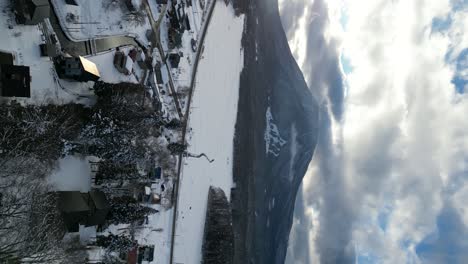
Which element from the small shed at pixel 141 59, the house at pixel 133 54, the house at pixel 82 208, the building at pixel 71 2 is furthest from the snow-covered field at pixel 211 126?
the building at pixel 71 2

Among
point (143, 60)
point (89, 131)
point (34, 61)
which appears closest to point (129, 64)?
point (143, 60)

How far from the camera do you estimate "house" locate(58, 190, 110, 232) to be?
3819 cm

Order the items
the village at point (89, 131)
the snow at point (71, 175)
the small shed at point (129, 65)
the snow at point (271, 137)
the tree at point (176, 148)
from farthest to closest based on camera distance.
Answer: the snow at point (271, 137), the tree at point (176, 148), the small shed at point (129, 65), the snow at point (71, 175), the village at point (89, 131)

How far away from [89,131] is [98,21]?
49.2 ft

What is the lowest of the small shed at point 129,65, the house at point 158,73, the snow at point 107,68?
the snow at point 107,68

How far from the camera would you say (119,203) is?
154 feet

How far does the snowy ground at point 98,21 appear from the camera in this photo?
43094mm

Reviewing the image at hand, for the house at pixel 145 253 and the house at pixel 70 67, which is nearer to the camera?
the house at pixel 70 67

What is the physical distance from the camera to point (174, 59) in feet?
207

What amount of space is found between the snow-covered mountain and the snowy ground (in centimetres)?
3398

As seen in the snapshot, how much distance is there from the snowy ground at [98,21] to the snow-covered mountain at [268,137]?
111 ft

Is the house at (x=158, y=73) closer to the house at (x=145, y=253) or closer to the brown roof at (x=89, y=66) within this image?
the brown roof at (x=89, y=66)

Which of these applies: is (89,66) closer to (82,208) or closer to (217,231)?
(82,208)

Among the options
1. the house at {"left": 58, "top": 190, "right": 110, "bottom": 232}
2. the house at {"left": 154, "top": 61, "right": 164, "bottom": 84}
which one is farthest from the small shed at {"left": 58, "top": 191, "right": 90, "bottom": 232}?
the house at {"left": 154, "top": 61, "right": 164, "bottom": 84}
